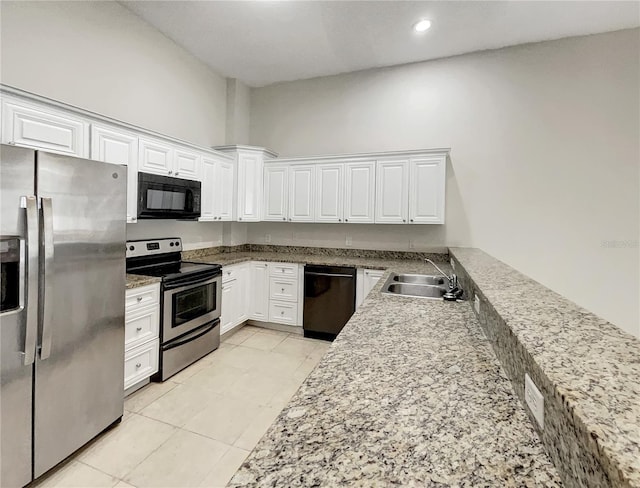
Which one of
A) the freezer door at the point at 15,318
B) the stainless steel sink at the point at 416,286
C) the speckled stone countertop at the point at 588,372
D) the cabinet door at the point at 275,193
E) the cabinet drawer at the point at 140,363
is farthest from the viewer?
the cabinet door at the point at 275,193

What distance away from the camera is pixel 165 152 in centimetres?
309

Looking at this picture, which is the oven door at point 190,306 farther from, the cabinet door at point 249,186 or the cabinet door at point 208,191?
the cabinet door at point 249,186

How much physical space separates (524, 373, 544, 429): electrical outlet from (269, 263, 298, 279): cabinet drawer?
126 inches

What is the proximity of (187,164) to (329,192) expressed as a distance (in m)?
1.70

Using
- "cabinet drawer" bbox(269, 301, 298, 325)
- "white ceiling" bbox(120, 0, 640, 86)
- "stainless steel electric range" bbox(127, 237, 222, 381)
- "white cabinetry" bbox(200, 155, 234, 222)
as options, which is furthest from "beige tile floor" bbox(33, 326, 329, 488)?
"white ceiling" bbox(120, 0, 640, 86)

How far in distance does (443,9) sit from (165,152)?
301 cm

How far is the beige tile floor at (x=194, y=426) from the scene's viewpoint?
1.77 meters

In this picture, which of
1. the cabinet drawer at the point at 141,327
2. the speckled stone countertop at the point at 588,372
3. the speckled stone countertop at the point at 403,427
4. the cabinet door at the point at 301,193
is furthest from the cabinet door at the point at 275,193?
the speckled stone countertop at the point at 588,372

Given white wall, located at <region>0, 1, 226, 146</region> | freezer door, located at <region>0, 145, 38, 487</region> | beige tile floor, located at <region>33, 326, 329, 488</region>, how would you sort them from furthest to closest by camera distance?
white wall, located at <region>0, 1, 226, 146</region> → beige tile floor, located at <region>33, 326, 329, 488</region> → freezer door, located at <region>0, 145, 38, 487</region>

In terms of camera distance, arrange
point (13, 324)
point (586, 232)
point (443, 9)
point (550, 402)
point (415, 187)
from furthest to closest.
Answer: point (415, 187)
point (586, 232)
point (443, 9)
point (13, 324)
point (550, 402)

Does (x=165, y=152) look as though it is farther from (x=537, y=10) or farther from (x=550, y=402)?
(x=537, y=10)

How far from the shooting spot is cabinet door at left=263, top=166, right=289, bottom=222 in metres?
4.28

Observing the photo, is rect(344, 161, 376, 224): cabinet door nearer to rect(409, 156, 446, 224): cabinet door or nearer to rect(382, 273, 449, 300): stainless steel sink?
rect(409, 156, 446, 224): cabinet door

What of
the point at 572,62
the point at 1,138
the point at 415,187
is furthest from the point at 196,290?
the point at 572,62
